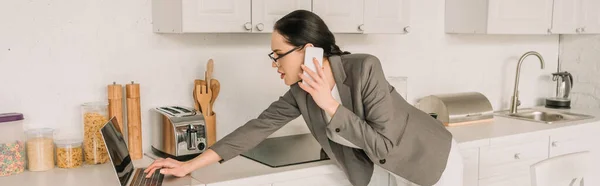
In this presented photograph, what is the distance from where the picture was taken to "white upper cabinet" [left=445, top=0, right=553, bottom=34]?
310cm

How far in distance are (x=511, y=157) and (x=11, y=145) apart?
216cm

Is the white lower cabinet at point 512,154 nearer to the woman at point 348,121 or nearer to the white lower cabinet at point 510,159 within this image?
the white lower cabinet at point 510,159

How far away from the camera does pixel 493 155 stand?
2.75 meters

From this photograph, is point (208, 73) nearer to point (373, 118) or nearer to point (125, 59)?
point (125, 59)

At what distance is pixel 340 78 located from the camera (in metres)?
1.96

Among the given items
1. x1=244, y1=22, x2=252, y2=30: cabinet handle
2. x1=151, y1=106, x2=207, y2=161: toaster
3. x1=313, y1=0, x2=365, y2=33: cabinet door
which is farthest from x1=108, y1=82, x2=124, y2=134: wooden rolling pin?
x1=313, y1=0, x2=365, y2=33: cabinet door

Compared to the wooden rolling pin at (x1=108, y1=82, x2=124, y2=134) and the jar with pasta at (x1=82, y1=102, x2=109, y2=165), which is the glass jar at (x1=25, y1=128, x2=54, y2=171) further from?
the wooden rolling pin at (x1=108, y1=82, x2=124, y2=134)

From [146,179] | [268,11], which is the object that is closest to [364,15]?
[268,11]

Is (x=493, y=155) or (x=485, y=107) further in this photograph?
(x=485, y=107)

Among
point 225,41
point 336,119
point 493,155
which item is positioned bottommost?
point 493,155

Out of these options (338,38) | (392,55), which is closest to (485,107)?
(392,55)

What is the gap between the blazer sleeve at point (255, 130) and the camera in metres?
2.04

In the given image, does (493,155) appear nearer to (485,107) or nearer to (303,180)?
(485,107)

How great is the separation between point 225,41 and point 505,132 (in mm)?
1406
